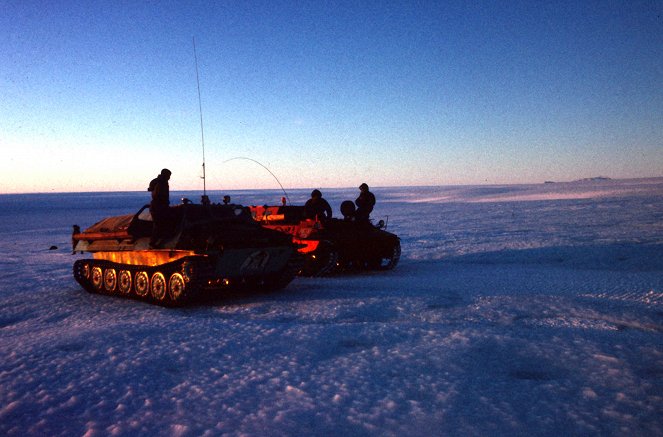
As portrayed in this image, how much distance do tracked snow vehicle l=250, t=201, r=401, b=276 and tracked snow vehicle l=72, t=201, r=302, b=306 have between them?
1.53 metres

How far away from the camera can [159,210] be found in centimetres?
1012

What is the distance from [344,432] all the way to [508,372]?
2.12 metres

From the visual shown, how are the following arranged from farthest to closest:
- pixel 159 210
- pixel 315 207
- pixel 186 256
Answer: pixel 315 207
pixel 159 210
pixel 186 256

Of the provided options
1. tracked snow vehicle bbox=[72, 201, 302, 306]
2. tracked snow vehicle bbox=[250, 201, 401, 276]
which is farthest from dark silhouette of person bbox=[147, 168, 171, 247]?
tracked snow vehicle bbox=[250, 201, 401, 276]

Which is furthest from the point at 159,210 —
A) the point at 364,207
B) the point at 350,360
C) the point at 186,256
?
the point at 364,207

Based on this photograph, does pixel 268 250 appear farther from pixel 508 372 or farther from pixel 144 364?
pixel 508 372

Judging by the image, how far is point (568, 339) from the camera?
21.7 ft

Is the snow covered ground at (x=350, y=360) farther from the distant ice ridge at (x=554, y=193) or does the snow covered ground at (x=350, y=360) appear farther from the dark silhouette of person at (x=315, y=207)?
the distant ice ridge at (x=554, y=193)

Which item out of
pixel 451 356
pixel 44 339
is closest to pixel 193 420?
pixel 451 356

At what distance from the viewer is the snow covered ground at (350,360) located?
441cm

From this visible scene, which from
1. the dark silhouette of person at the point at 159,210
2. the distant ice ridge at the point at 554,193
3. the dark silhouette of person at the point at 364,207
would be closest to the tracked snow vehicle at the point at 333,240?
the dark silhouette of person at the point at 364,207

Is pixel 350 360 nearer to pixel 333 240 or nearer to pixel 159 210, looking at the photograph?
pixel 159 210

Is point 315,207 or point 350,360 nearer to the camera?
point 350,360

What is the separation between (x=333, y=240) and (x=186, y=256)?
4159mm
